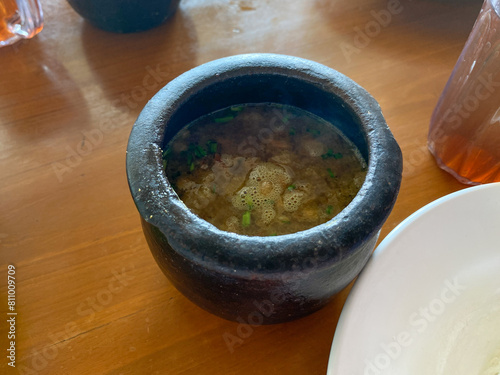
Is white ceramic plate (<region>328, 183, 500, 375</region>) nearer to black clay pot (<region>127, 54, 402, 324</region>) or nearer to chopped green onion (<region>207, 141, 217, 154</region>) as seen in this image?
black clay pot (<region>127, 54, 402, 324</region>)

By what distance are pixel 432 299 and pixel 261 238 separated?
1.00ft

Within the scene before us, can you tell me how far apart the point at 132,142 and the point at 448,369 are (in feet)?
1.61

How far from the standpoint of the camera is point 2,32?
1026 mm

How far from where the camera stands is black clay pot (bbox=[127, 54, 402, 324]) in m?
0.52

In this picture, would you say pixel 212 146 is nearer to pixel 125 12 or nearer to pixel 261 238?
pixel 261 238

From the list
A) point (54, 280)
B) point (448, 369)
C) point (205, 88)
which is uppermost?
point (205, 88)

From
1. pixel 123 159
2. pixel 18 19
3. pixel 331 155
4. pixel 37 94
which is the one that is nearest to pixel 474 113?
pixel 331 155

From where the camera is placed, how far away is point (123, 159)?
0.88 meters

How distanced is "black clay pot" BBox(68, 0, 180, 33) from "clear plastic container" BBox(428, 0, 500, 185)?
0.59 meters

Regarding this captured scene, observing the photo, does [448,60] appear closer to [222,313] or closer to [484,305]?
[484,305]

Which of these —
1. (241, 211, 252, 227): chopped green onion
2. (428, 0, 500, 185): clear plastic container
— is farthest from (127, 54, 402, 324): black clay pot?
(428, 0, 500, 185): clear plastic container

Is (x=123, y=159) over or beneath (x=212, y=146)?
beneath

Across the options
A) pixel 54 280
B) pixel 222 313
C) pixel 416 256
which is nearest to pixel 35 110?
pixel 54 280

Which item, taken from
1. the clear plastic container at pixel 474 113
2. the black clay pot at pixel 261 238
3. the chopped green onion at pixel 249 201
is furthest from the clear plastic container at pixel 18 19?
the clear plastic container at pixel 474 113
